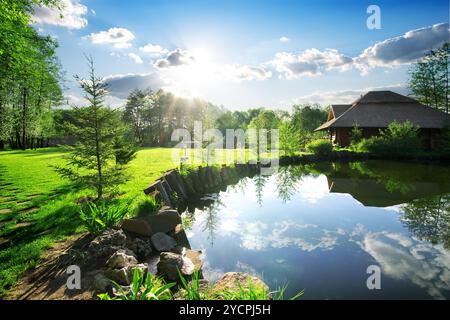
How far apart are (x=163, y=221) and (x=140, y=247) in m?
1.30

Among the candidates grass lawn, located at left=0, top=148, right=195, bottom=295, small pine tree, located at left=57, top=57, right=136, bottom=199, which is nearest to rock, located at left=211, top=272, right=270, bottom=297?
grass lawn, located at left=0, top=148, right=195, bottom=295

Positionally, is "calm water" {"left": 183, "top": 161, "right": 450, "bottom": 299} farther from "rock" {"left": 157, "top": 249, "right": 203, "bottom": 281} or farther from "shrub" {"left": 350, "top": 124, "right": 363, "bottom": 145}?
"shrub" {"left": 350, "top": 124, "right": 363, "bottom": 145}

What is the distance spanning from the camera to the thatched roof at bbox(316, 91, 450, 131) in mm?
30281

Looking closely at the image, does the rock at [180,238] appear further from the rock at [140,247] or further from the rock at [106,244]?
the rock at [106,244]

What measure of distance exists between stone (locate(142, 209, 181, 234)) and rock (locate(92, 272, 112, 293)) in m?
2.61

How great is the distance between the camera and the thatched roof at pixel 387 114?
1192 inches

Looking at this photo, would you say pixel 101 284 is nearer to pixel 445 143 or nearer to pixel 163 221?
pixel 163 221

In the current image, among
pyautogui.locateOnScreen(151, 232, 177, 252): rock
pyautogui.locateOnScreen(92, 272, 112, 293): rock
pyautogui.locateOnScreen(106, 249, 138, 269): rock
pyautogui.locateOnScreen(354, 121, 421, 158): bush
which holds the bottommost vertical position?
pyautogui.locateOnScreen(151, 232, 177, 252): rock

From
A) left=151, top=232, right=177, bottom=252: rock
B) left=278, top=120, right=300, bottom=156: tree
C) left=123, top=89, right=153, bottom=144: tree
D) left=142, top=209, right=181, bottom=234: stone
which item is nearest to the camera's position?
left=151, top=232, right=177, bottom=252: rock
